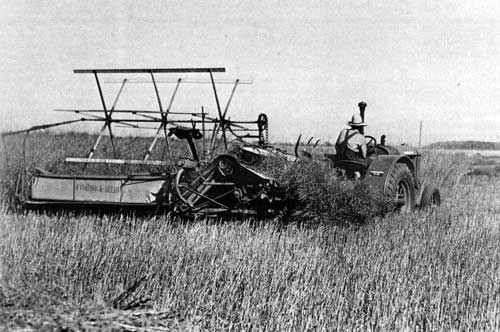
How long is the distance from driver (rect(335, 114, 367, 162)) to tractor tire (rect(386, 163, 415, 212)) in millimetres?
542

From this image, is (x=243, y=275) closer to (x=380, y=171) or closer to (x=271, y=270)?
(x=271, y=270)

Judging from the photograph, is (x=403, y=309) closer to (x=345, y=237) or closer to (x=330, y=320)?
(x=330, y=320)

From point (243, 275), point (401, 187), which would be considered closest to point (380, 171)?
point (401, 187)

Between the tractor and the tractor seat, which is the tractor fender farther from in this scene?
the tractor seat

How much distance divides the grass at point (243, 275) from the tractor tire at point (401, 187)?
547 mm

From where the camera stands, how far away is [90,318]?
10.2ft

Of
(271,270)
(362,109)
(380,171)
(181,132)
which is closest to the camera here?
(271,270)

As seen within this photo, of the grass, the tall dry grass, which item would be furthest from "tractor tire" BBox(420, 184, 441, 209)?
the tall dry grass

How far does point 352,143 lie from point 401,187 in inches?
45.7

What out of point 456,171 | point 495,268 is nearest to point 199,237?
point 495,268

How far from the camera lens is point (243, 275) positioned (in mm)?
4664

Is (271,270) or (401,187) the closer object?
(271,270)

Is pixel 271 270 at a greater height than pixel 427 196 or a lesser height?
lesser

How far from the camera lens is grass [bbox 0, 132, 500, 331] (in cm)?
356
